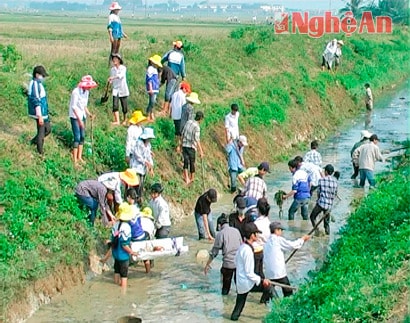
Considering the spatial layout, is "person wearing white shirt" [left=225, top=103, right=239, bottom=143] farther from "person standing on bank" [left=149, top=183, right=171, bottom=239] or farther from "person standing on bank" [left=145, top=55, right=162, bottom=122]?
"person standing on bank" [left=149, top=183, right=171, bottom=239]

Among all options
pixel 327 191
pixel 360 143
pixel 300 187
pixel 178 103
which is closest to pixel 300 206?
pixel 300 187

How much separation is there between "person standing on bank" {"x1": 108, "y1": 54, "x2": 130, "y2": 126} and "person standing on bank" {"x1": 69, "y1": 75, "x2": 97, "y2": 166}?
7.63 ft

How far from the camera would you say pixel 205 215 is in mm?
14398

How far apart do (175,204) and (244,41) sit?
16.2 meters

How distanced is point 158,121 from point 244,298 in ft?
27.8

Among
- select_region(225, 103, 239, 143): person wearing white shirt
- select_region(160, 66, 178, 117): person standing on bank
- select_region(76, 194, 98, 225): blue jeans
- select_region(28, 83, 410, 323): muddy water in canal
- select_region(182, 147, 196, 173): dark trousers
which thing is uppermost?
select_region(160, 66, 178, 117): person standing on bank

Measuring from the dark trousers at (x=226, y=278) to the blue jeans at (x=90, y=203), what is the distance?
3.02 m

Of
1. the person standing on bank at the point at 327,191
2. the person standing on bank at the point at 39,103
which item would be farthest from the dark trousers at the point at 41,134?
the person standing on bank at the point at 327,191

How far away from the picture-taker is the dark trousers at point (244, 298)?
35.9 ft

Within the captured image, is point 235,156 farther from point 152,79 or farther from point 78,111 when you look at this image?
point 78,111

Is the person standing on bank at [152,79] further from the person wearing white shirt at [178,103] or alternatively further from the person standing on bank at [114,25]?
the person standing on bank at [114,25]

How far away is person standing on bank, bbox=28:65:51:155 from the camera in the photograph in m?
13.7

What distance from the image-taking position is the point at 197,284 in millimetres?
12812

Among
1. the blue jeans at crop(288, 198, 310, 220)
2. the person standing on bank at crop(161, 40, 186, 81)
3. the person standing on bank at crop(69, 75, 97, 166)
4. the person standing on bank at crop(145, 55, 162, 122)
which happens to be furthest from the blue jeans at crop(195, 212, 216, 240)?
the person standing on bank at crop(161, 40, 186, 81)
